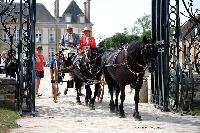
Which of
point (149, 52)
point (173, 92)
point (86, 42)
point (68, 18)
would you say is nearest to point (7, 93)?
point (86, 42)

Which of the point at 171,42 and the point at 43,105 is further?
the point at 43,105

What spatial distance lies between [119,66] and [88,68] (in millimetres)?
2847

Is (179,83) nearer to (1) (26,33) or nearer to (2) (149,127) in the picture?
(2) (149,127)

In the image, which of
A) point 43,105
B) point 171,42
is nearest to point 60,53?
point 43,105

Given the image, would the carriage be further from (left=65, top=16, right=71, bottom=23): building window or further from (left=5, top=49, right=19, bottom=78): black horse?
(left=65, top=16, right=71, bottom=23): building window

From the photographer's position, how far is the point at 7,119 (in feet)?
37.7

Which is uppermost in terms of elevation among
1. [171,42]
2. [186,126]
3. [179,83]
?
[171,42]

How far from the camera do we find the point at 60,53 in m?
17.3

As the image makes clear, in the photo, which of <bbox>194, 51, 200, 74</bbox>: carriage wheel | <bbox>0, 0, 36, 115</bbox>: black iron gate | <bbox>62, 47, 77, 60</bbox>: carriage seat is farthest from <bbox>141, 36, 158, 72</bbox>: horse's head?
<bbox>62, 47, 77, 60</bbox>: carriage seat

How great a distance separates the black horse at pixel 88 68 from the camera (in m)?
15.4

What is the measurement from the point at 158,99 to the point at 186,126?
4.12m

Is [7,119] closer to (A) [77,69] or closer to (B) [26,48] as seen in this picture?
(B) [26,48]

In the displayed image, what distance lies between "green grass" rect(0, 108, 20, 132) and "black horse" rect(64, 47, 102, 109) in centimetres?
295

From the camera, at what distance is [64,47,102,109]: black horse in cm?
1543
